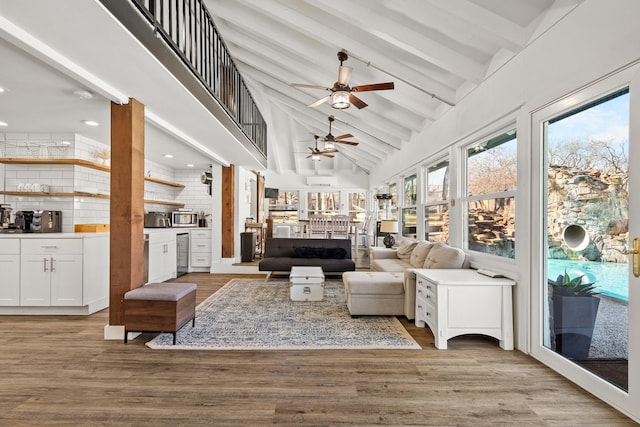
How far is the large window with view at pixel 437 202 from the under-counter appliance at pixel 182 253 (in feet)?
16.0

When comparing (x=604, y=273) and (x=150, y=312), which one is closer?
(x=604, y=273)

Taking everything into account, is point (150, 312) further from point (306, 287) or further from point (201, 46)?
point (201, 46)

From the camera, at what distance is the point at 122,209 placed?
10.7 feet

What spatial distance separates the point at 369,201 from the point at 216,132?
7.60 metres

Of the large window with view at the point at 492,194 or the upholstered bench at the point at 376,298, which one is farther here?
the upholstered bench at the point at 376,298

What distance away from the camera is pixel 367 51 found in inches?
158

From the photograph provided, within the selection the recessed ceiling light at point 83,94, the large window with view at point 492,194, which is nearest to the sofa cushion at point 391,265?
the large window with view at point 492,194

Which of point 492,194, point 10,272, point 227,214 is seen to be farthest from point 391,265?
point 10,272

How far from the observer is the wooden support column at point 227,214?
283 inches

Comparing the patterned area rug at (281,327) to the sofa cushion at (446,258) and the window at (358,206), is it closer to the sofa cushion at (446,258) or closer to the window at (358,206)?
the sofa cushion at (446,258)

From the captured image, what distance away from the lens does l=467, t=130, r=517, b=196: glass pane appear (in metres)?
3.40

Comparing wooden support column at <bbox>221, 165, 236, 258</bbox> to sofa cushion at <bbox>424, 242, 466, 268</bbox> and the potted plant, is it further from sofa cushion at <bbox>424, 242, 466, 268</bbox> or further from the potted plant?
the potted plant

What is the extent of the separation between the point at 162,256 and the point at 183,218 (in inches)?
62.7

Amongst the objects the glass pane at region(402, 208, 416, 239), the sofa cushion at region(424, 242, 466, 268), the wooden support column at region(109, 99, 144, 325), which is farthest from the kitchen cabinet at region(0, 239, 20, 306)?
the glass pane at region(402, 208, 416, 239)
